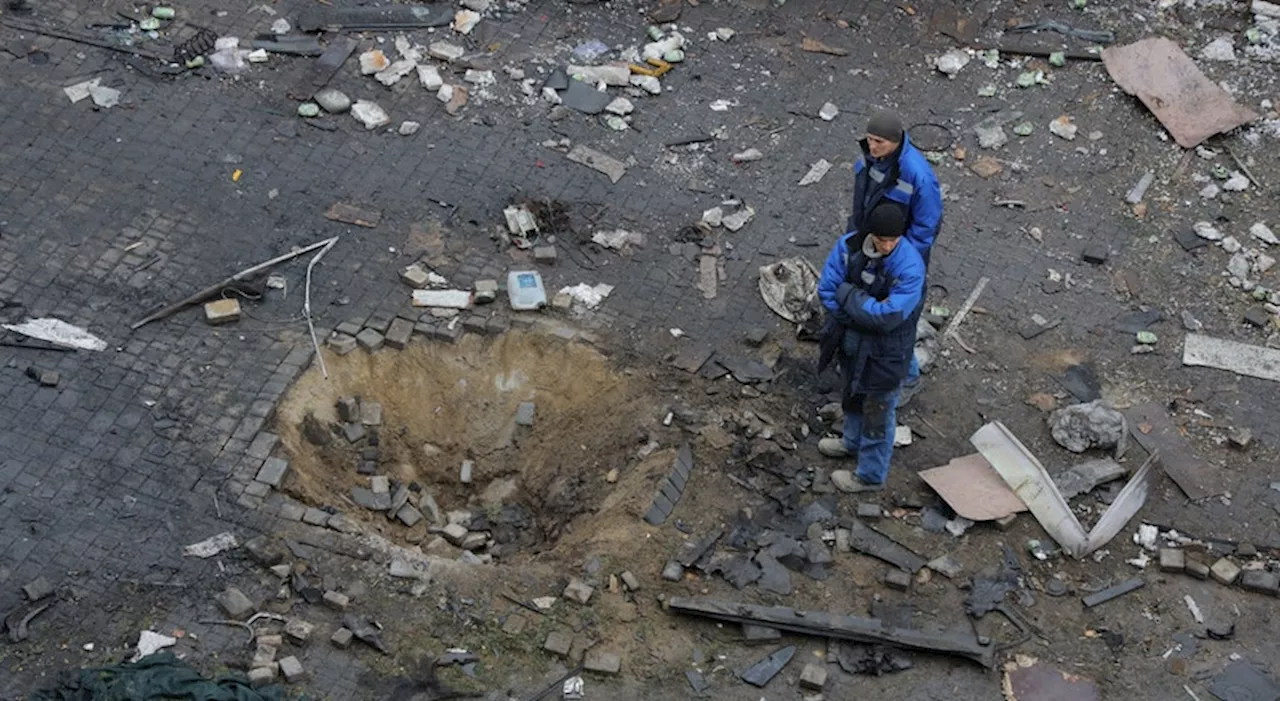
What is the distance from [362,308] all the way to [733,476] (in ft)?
9.45

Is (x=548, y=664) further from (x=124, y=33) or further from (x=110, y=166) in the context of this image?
(x=124, y=33)

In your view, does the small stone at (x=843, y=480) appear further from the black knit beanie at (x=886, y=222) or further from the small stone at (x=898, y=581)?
the black knit beanie at (x=886, y=222)

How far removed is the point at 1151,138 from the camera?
11477mm

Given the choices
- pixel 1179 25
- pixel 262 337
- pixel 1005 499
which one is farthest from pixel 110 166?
pixel 1179 25

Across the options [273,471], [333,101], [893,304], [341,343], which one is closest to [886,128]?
[893,304]

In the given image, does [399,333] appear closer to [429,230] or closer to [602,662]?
[429,230]

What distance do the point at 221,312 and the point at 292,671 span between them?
2943 mm

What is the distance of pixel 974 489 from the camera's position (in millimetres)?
8711

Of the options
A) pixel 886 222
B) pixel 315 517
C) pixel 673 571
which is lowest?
pixel 673 571

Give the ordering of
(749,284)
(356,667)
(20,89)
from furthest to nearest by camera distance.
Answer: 1. (20,89)
2. (749,284)
3. (356,667)

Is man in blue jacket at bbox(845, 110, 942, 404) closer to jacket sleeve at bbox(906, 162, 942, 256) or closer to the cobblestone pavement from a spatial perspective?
jacket sleeve at bbox(906, 162, 942, 256)

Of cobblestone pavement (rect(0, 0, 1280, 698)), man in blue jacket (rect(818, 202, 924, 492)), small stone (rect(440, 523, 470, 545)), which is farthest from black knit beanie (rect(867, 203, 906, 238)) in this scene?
small stone (rect(440, 523, 470, 545))

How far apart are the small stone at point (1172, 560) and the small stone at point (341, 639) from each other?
15.7ft

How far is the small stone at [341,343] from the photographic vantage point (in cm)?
941
